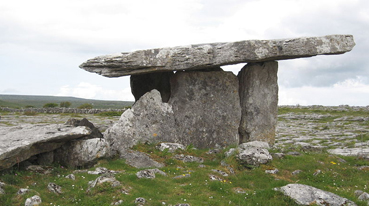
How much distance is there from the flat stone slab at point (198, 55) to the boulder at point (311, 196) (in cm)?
748

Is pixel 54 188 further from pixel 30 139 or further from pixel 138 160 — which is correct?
pixel 138 160

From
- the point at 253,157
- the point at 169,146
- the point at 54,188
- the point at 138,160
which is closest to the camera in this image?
the point at 54,188

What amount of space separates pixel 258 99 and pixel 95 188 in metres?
10.6

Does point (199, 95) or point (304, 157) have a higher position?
point (199, 95)

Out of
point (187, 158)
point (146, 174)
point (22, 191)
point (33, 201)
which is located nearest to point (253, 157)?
point (187, 158)

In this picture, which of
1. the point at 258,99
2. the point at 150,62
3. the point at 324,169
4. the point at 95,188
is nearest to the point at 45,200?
the point at 95,188

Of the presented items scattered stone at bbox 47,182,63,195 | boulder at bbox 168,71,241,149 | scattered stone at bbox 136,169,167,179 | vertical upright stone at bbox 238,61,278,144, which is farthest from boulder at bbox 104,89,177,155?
scattered stone at bbox 47,182,63,195

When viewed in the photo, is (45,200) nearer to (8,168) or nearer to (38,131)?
(8,168)

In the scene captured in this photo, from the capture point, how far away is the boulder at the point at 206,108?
16500 mm

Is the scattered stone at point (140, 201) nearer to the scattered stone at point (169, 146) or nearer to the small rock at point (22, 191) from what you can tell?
the small rock at point (22, 191)

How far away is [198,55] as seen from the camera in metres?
15.4

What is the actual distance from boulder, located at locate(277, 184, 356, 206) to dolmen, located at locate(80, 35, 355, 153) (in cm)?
Answer: 747

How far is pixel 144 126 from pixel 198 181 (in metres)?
5.36

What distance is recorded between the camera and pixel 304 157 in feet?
44.2
